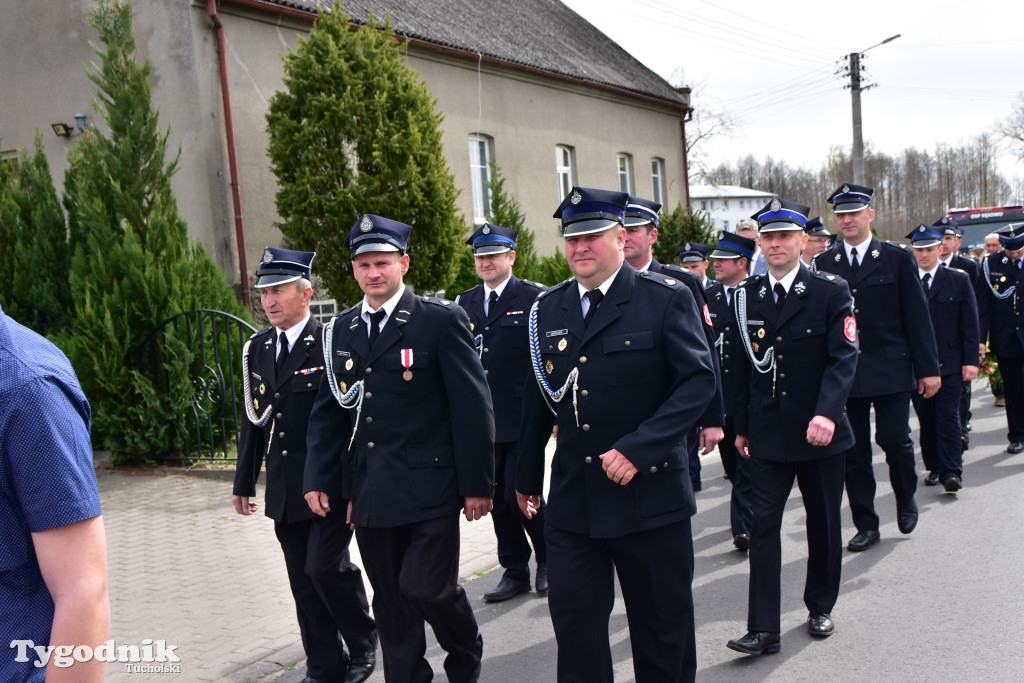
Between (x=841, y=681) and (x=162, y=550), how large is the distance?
5.16m

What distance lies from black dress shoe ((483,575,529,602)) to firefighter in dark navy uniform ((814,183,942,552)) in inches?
88.6

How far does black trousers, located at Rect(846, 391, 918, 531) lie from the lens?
21.2ft

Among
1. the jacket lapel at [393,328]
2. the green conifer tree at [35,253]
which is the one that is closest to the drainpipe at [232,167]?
the green conifer tree at [35,253]

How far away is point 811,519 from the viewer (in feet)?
16.7

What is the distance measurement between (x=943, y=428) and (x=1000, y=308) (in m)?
2.76

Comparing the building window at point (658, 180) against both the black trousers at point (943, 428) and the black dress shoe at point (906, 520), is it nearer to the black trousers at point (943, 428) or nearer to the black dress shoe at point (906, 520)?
the black trousers at point (943, 428)

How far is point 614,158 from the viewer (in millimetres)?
25078

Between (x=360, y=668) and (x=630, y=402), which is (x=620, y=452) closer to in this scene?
(x=630, y=402)

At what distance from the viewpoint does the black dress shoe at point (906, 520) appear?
6.70m

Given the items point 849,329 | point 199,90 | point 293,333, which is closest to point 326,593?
point 293,333

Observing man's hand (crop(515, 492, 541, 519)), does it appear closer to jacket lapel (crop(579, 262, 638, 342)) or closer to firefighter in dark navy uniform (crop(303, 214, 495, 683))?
firefighter in dark navy uniform (crop(303, 214, 495, 683))

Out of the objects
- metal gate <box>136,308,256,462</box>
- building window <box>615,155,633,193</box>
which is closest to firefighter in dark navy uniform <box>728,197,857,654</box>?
metal gate <box>136,308,256,462</box>

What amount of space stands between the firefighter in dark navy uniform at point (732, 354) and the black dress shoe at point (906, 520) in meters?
1.02

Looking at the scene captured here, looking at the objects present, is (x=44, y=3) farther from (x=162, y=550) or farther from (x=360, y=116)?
(x=162, y=550)
